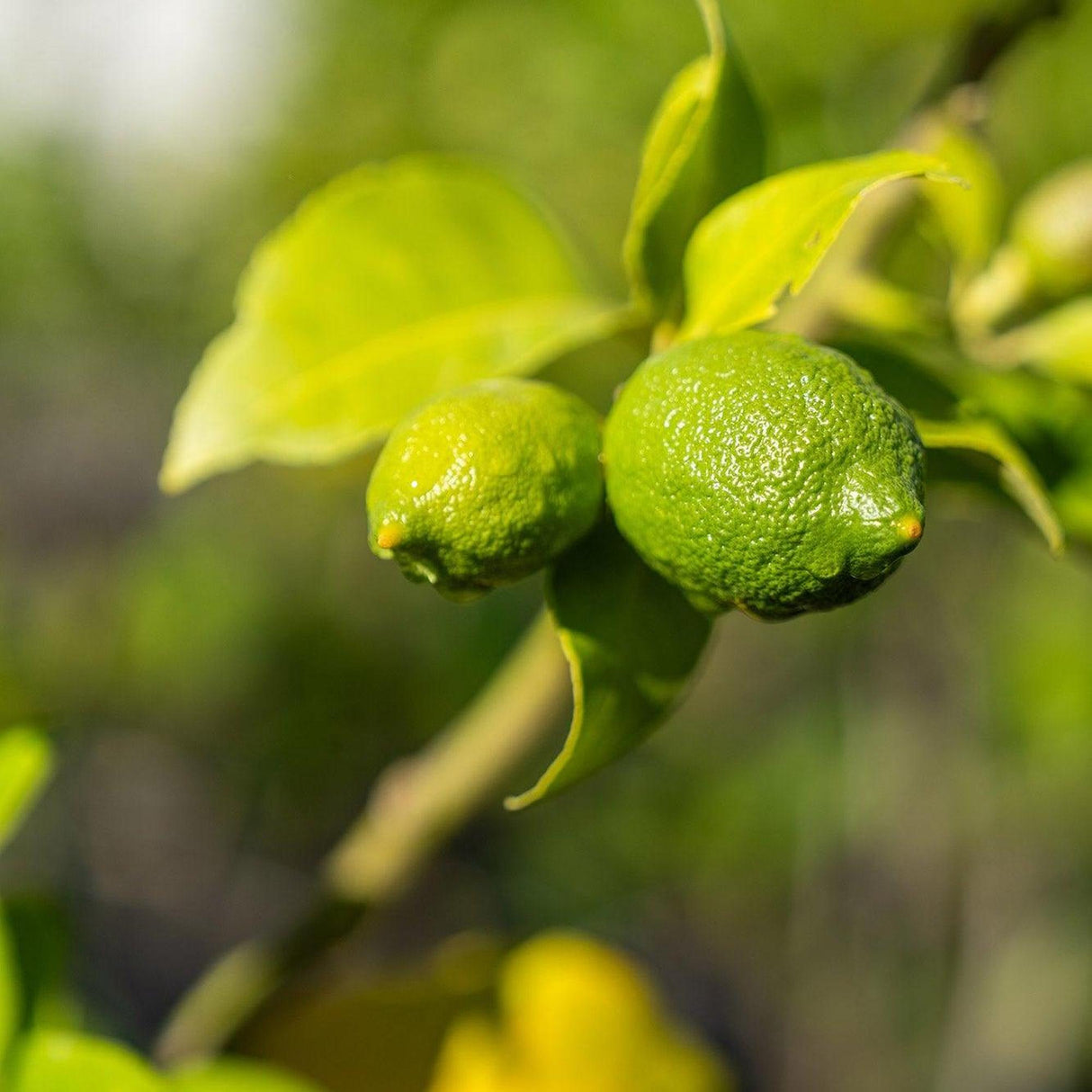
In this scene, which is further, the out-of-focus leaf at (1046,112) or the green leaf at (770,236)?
the out-of-focus leaf at (1046,112)

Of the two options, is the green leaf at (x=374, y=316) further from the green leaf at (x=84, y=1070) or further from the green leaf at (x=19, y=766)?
the green leaf at (x=84, y=1070)

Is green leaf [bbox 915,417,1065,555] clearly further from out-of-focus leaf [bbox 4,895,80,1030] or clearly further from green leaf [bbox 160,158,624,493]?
out-of-focus leaf [bbox 4,895,80,1030]

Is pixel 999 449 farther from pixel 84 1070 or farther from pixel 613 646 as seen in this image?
pixel 84 1070

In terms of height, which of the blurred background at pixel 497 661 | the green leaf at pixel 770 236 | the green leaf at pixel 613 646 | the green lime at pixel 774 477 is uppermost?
the green leaf at pixel 770 236

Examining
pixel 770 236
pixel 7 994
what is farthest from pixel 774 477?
pixel 7 994

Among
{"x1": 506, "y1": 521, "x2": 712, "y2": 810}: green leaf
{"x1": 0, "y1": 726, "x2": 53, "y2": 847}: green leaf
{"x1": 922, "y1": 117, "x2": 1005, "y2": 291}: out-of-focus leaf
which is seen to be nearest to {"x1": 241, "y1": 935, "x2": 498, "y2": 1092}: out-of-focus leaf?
{"x1": 0, "y1": 726, "x2": 53, "y2": 847}: green leaf

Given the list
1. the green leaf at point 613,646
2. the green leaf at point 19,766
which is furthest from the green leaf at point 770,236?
the green leaf at point 19,766

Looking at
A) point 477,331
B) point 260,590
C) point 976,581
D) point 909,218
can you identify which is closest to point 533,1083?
point 477,331
